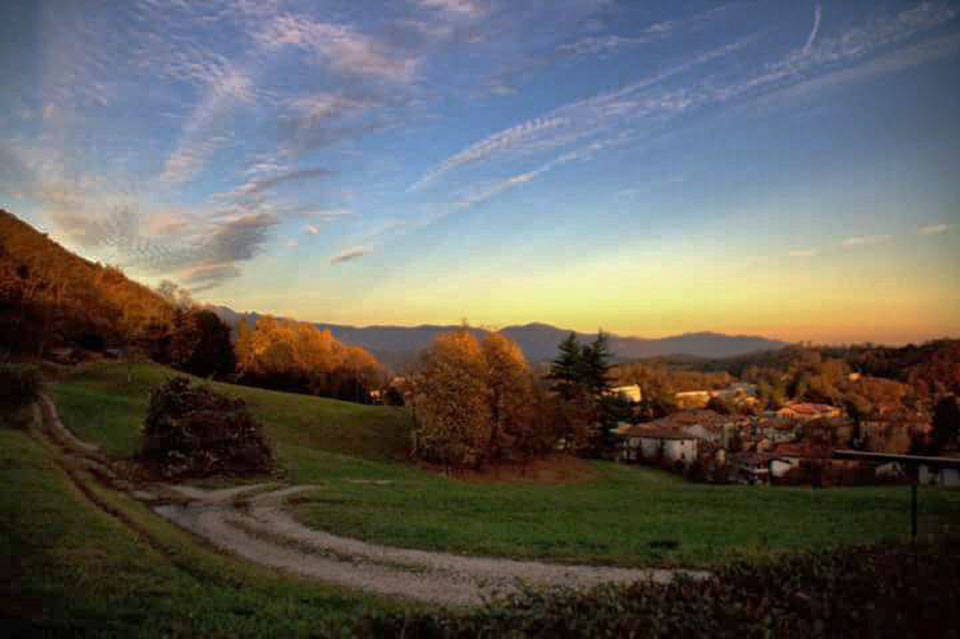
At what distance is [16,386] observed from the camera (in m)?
31.3

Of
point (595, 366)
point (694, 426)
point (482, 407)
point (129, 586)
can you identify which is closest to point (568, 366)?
point (595, 366)

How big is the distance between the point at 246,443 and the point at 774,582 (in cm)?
2634

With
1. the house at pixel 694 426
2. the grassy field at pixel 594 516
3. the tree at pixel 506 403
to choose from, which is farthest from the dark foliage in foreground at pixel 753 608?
the house at pixel 694 426

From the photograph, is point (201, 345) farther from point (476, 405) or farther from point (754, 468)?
point (754, 468)

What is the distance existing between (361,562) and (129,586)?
4.78 metres

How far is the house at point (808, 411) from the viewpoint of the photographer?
8812cm

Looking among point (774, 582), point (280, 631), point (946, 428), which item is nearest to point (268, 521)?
point (280, 631)

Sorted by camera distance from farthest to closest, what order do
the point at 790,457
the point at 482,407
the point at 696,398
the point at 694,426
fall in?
the point at 696,398
the point at 694,426
the point at 790,457
the point at 482,407

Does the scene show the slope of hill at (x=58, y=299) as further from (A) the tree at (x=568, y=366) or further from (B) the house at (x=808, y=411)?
(B) the house at (x=808, y=411)

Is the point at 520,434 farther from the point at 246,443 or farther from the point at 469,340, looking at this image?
the point at 246,443

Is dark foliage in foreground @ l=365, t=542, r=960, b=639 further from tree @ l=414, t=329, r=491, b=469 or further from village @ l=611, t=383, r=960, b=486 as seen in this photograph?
village @ l=611, t=383, r=960, b=486

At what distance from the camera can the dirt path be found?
1029 centimetres

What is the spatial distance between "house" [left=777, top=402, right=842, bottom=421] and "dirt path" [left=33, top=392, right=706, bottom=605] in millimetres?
84279

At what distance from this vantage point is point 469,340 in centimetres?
4306
